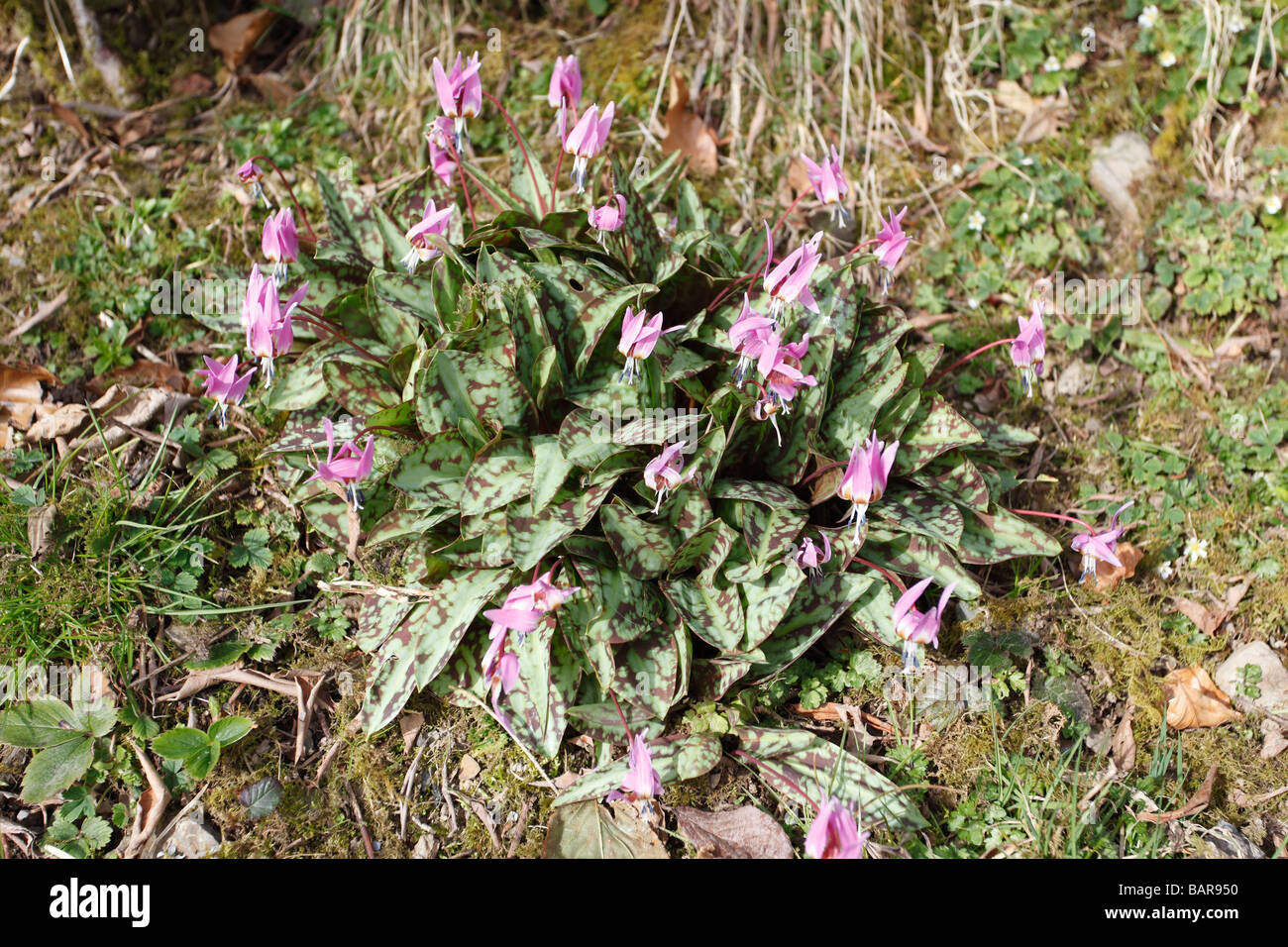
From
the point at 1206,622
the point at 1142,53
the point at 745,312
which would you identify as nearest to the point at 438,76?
the point at 745,312

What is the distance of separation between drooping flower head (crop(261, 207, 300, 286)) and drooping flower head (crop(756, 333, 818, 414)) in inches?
45.0

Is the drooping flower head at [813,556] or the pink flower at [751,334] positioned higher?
the pink flower at [751,334]

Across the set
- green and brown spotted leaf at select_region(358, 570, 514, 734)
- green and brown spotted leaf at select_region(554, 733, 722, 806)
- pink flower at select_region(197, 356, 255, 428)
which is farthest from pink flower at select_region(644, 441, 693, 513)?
pink flower at select_region(197, 356, 255, 428)

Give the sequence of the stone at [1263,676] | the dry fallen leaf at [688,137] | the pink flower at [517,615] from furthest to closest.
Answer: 1. the dry fallen leaf at [688,137]
2. the stone at [1263,676]
3. the pink flower at [517,615]

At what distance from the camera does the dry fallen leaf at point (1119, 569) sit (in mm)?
2637

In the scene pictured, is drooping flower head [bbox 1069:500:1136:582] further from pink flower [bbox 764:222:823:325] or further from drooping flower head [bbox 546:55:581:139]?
drooping flower head [bbox 546:55:581:139]

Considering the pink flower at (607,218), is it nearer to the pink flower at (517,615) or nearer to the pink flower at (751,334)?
the pink flower at (751,334)

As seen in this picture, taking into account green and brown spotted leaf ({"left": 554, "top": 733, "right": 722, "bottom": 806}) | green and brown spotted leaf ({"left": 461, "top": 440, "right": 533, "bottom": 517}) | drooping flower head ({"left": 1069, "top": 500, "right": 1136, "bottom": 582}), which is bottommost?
green and brown spotted leaf ({"left": 554, "top": 733, "right": 722, "bottom": 806})

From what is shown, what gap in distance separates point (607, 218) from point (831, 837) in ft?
4.57

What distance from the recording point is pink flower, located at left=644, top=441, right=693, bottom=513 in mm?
2008

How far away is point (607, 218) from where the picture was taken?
2.23m

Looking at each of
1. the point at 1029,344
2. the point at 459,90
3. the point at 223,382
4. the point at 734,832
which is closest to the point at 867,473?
the point at 1029,344

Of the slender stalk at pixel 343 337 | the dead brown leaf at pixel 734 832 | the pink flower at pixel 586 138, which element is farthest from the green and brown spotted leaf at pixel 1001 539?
the slender stalk at pixel 343 337

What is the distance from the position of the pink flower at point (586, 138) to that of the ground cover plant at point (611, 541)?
21 mm
